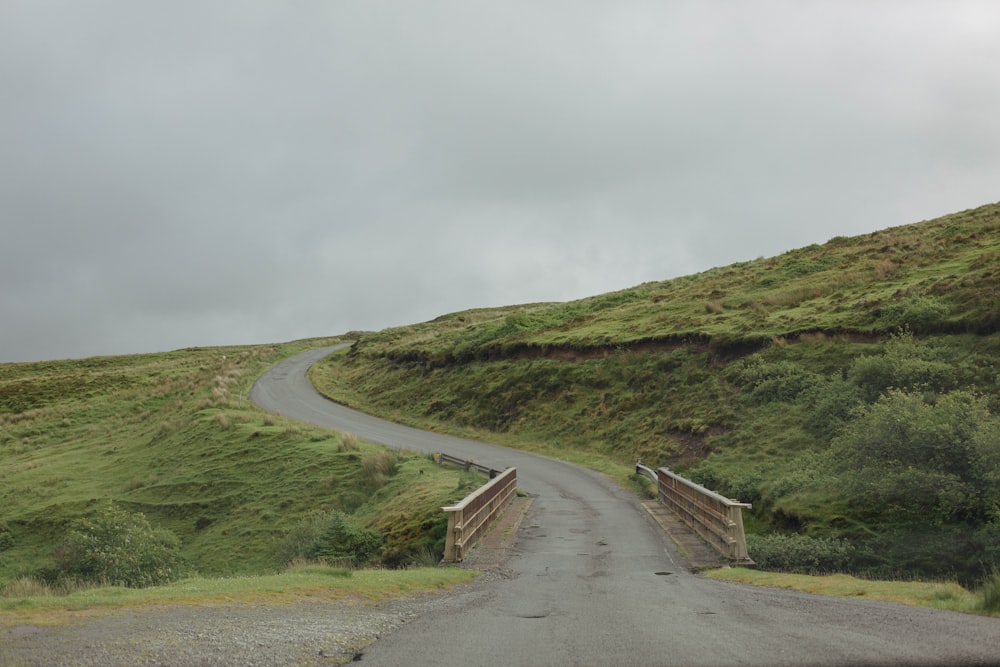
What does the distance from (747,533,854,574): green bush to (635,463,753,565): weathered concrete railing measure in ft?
1.77

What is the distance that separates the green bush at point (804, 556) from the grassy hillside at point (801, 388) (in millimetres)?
58

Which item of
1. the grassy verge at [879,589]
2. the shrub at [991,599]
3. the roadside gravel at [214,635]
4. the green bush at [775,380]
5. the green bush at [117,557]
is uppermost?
the green bush at [775,380]

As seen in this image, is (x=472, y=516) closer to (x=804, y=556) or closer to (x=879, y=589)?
(x=804, y=556)

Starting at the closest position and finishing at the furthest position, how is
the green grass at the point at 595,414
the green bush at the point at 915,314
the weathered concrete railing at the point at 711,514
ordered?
the weathered concrete railing at the point at 711,514
the green grass at the point at 595,414
the green bush at the point at 915,314

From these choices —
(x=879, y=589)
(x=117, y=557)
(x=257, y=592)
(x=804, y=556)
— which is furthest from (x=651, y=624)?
(x=117, y=557)

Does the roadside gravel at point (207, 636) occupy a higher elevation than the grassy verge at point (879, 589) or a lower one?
higher

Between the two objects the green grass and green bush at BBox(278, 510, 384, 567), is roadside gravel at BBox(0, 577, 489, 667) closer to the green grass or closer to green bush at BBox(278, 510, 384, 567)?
green bush at BBox(278, 510, 384, 567)

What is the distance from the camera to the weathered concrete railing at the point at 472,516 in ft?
49.5

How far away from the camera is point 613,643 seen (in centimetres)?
766

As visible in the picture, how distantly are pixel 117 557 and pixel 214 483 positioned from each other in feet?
36.1

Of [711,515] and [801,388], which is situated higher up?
[801,388]

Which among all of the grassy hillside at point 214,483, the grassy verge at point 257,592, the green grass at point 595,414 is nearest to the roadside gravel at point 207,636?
the grassy verge at point 257,592

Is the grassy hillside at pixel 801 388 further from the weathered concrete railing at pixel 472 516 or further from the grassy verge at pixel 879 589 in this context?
the weathered concrete railing at pixel 472 516

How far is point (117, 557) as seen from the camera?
19.5 meters
